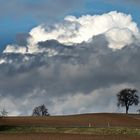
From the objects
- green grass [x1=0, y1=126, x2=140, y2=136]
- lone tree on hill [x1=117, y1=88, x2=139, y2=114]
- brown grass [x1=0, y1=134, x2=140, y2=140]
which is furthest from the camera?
lone tree on hill [x1=117, y1=88, x2=139, y2=114]

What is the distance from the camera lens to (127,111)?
17838cm

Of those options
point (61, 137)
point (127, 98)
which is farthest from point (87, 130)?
point (127, 98)

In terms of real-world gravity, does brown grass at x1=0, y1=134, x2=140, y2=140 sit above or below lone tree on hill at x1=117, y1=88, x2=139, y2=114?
below

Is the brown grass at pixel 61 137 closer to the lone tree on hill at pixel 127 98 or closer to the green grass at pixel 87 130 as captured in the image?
the green grass at pixel 87 130

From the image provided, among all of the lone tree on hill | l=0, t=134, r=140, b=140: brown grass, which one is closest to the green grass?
l=0, t=134, r=140, b=140: brown grass

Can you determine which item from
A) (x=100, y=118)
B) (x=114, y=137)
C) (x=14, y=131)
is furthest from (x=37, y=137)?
(x=100, y=118)

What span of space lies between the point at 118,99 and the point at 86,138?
115m

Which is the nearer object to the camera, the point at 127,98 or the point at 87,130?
the point at 87,130

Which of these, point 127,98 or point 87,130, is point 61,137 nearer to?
point 87,130

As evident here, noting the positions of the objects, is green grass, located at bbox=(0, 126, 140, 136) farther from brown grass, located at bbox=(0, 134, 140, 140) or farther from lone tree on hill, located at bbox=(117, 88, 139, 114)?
lone tree on hill, located at bbox=(117, 88, 139, 114)

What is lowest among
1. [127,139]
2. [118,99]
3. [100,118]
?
[127,139]

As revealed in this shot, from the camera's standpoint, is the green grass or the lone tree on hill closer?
the green grass

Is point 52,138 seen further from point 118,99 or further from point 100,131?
point 118,99

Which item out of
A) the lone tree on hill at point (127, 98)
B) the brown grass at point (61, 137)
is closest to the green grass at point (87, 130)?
the brown grass at point (61, 137)
